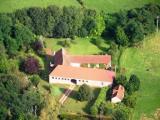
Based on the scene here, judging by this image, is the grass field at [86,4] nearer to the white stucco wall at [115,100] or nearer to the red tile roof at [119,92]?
the red tile roof at [119,92]

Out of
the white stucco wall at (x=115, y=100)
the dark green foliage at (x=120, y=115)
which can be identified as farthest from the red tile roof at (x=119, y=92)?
the dark green foliage at (x=120, y=115)

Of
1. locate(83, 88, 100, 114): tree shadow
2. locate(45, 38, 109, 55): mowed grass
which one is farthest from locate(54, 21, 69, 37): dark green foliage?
locate(83, 88, 100, 114): tree shadow

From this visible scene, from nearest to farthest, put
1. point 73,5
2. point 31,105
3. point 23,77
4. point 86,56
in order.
Result: point 31,105
point 23,77
point 86,56
point 73,5

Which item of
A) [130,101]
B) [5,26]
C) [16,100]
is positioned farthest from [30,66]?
[130,101]

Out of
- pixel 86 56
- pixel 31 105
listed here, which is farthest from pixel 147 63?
pixel 31 105

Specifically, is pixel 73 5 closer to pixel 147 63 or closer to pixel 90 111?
pixel 147 63

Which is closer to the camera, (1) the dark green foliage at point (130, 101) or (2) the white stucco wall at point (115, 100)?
(1) the dark green foliage at point (130, 101)

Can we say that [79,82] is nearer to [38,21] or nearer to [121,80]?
[121,80]
